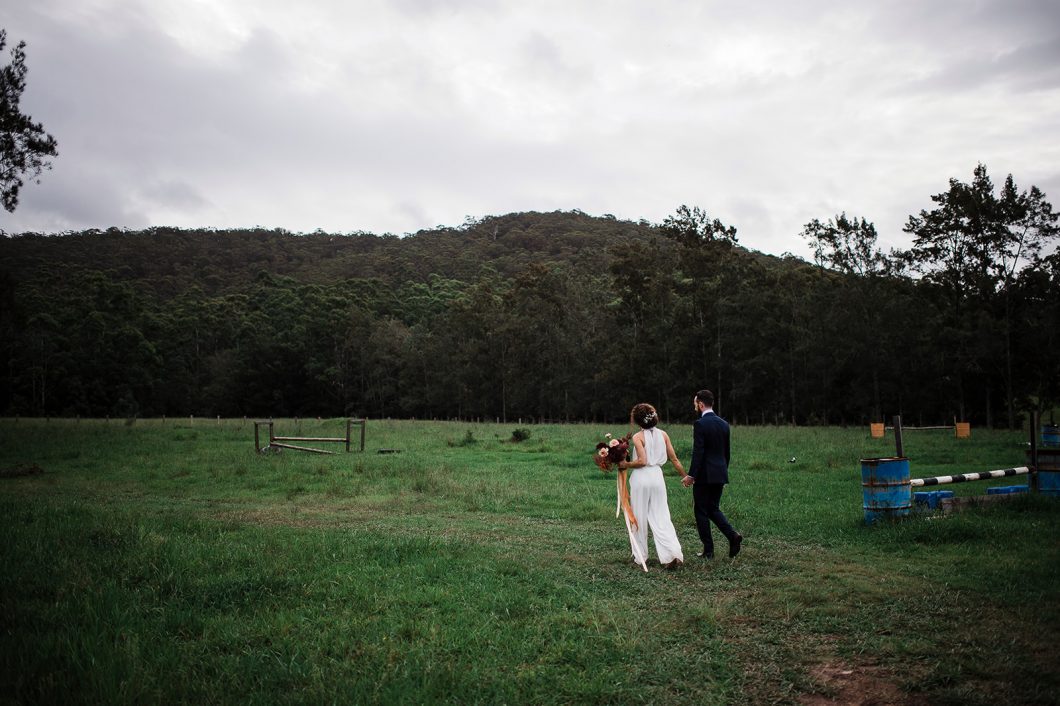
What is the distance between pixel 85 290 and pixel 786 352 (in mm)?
80004

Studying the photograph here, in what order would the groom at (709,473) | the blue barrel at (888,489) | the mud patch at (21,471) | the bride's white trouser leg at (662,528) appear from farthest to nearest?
the mud patch at (21,471) → the blue barrel at (888,489) → the groom at (709,473) → the bride's white trouser leg at (662,528)

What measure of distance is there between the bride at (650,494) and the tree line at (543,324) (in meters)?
34.7

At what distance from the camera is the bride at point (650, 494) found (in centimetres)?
888

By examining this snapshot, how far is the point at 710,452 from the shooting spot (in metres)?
9.30

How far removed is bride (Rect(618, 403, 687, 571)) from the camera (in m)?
8.88

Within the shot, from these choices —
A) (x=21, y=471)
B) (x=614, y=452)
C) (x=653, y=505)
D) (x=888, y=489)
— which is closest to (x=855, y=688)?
(x=653, y=505)

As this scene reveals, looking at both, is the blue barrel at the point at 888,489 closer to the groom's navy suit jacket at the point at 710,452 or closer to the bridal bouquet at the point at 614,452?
the groom's navy suit jacket at the point at 710,452

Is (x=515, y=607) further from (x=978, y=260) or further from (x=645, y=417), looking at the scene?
(x=978, y=260)

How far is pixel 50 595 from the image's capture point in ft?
23.3

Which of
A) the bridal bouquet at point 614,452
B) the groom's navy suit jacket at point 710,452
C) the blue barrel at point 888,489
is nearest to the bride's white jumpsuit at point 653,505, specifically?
the bridal bouquet at point 614,452

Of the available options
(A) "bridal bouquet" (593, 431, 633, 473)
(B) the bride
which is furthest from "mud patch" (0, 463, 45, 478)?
(B) the bride

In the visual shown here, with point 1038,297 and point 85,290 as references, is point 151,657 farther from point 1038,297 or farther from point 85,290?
point 85,290

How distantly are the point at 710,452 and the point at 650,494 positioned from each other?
1.01 m

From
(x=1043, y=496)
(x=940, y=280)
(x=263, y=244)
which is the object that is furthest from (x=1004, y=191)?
(x=263, y=244)
